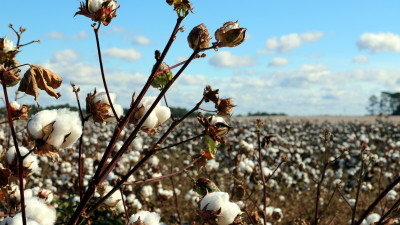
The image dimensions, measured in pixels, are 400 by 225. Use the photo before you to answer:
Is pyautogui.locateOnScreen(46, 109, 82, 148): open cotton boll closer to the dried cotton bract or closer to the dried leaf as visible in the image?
the dried cotton bract

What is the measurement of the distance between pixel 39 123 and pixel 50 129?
0.03 meters

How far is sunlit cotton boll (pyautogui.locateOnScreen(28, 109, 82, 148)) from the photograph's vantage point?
0.88 metres

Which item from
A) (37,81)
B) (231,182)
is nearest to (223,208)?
(37,81)

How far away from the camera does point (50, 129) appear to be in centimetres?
89

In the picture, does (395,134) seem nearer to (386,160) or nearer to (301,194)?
Result: (386,160)

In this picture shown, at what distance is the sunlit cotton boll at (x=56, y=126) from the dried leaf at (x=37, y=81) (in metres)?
0.11

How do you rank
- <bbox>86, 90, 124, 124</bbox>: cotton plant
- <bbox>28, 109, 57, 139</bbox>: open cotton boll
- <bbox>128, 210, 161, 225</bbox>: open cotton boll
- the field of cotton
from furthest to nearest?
1. the field of cotton
2. <bbox>128, 210, 161, 225</bbox>: open cotton boll
3. <bbox>86, 90, 124, 124</bbox>: cotton plant
4. <bbox>28, 109, 57, 139</bbox>: open cotton boll

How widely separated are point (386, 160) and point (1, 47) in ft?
32.6

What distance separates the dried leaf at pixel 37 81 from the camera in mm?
976

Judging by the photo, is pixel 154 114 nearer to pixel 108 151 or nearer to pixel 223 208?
pixel 108 151

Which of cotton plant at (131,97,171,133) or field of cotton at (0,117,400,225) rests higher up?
cotton plant at (131,97,171,133)

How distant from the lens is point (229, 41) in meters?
1.05

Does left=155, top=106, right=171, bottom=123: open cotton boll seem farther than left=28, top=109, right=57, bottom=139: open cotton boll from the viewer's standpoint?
Yes

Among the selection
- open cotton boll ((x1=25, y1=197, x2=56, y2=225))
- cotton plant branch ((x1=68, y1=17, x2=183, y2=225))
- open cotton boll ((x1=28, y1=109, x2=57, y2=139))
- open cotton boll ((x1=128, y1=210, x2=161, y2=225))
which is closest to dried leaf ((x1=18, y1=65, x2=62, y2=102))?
open cotton boll ((x1=28, y1=109, x2=57, y2=139))
